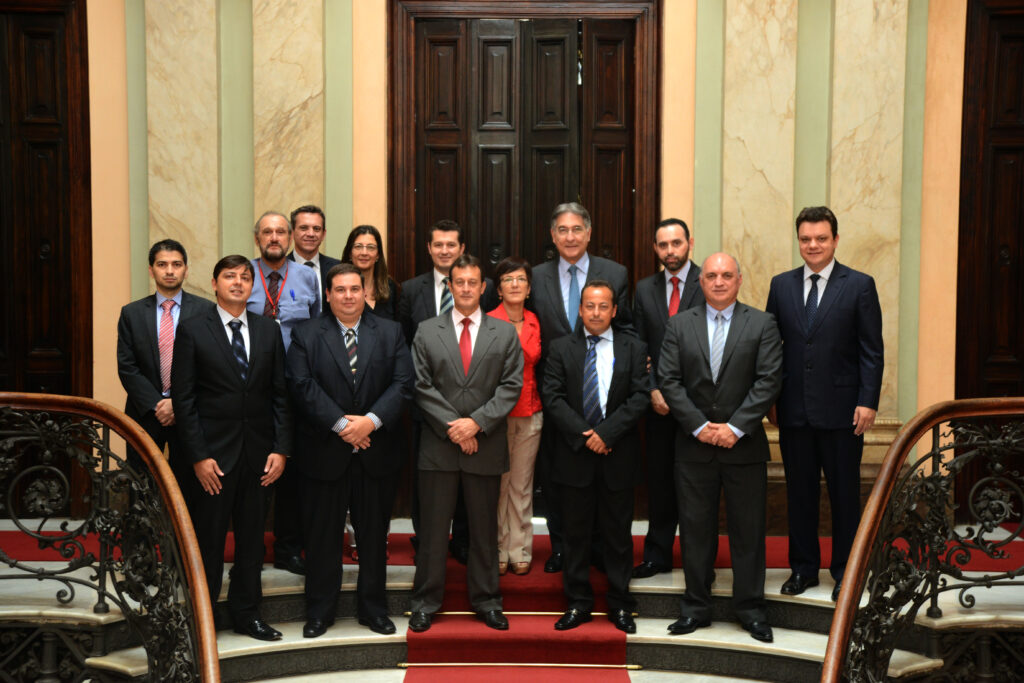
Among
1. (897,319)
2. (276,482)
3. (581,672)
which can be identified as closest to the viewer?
(581,672)

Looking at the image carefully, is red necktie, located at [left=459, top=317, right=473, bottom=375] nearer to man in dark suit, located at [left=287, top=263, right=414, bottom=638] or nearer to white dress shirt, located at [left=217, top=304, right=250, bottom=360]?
man in dark suit, located at [left=287, top=263, right=414, bottom=638]

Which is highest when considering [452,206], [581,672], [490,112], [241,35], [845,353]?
[241,35]

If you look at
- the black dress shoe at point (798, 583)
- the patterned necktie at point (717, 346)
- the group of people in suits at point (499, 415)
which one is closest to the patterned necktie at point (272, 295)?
the group of people in suits at point (499, 415)

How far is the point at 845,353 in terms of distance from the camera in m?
5.39

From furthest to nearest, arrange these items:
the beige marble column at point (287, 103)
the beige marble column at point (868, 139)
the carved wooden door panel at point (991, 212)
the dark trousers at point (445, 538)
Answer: the carved wooden door panel at point (991, 212) → the beige marble column at point (287, 103) → the beige marble column at point (868, 139) → the dark trousers at point (445, 538)

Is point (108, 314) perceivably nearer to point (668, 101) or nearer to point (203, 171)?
point (203, 171)

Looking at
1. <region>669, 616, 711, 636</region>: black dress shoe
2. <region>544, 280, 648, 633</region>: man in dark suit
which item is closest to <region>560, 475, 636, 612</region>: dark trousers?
<region>544, 280, 648, 633</region>: man in dark suit

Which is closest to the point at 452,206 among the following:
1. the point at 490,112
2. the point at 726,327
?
the point at 490,112

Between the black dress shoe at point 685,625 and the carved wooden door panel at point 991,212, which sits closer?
the black dress shoe at point 685,625

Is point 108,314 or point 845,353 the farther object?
point 108,314

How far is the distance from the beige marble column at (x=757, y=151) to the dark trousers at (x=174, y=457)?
12.1 feet

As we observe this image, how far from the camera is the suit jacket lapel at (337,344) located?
5262mm

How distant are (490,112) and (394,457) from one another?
9.53 feet

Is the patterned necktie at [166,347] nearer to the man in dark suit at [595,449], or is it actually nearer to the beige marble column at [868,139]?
the man in dark suit at [595,449]
